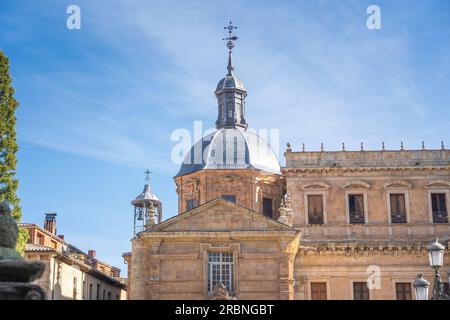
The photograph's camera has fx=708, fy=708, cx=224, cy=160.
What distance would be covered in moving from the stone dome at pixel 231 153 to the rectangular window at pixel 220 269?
9449 millimetres

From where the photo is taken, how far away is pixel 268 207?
4291 cm

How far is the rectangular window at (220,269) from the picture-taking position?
111 ft

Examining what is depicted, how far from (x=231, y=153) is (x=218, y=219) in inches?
380

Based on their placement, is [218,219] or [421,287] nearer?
[421,287]

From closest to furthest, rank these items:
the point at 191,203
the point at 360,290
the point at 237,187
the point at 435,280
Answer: the point at 435,280 < the point at 360,290 < the point at 237,187 < the point at 191,203

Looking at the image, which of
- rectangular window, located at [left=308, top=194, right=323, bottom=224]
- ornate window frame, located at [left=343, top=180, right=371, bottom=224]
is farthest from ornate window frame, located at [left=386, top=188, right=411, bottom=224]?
rectangular window, located at [left=308, top=194, right=323, bottom=224]

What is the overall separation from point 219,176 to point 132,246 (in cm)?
800

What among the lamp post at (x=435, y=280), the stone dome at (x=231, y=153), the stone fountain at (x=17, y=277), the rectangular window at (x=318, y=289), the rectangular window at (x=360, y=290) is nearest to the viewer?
the stone fountain at (x=17, y=277)

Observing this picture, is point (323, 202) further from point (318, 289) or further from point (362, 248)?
point (318, 289)

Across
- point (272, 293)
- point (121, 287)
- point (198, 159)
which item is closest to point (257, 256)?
point (272, 293)

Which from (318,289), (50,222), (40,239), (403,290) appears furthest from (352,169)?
(50,222)

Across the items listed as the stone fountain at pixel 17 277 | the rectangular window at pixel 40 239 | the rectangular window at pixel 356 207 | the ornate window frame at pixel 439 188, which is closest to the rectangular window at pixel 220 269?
the rectangular window at pixel 356 207

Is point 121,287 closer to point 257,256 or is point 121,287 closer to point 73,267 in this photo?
point 73,267

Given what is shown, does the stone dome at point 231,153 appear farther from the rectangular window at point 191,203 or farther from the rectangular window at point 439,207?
the rectangular window at point 439,207
